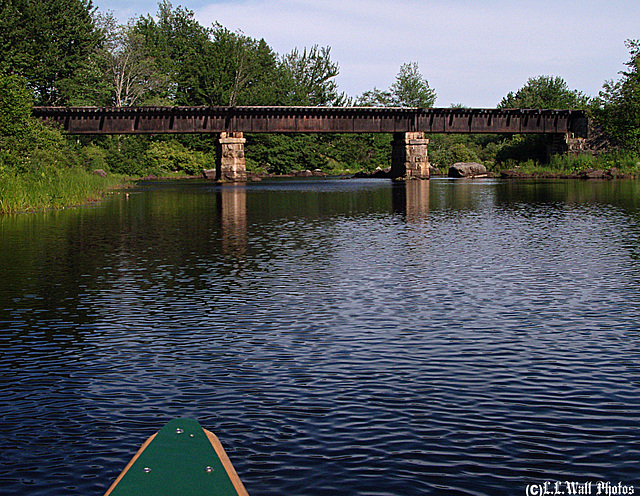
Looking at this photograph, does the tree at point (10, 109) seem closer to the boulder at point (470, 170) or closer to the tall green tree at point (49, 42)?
the tall green tree at point (49, 42)

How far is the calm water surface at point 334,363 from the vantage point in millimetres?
5789

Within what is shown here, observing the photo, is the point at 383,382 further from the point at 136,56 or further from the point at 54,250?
A: the point at 136,56

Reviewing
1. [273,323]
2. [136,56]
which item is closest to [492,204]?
[273,323]

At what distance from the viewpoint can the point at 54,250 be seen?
1927 centimetres

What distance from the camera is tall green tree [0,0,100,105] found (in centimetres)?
7975

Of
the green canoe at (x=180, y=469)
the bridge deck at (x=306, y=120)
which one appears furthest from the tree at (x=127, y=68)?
the green canoe at (x=180, y=469)

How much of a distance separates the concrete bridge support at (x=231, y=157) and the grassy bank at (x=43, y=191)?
31.0 metres

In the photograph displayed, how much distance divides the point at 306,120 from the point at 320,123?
4.57 feet

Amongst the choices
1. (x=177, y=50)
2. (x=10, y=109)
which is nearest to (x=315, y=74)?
(x=177, y=50)

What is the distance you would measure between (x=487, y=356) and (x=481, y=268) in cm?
691

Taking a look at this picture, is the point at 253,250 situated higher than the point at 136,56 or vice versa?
the point at 136,56

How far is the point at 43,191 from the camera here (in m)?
34.0

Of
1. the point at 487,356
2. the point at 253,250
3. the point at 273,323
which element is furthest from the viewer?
the point at 253,250

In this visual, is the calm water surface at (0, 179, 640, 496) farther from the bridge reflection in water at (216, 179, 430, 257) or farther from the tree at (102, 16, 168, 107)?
the tree at (102, 16, 168, 107)
